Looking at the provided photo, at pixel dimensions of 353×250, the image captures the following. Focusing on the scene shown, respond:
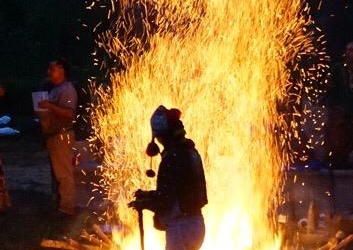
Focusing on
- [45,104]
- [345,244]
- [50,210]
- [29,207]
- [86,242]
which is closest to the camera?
[345,244]

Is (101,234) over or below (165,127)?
below

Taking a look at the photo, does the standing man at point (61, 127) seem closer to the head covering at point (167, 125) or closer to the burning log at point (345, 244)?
the burning log at point (345, 244)

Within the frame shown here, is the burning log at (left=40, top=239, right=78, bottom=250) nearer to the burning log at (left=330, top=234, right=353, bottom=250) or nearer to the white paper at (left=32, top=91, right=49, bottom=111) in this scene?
the white paper at (left=32, top=91, right=49, bottom=111)

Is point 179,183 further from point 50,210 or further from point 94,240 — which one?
point 50,210

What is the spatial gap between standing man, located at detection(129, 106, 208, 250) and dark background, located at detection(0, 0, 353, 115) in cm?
1251

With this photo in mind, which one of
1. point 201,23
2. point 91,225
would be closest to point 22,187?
point 91,225

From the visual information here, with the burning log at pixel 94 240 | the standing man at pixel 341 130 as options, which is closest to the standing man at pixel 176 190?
the burning log at pixel 94 240

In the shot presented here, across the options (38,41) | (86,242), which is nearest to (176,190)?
(86,242)

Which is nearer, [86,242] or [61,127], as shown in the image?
[86,242]

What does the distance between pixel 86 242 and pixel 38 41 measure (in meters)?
17.1

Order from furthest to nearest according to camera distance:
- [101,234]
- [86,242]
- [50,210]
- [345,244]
A: [50,210]
[86,242]
[101,234]
[345,244]

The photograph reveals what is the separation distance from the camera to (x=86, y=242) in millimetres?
9820

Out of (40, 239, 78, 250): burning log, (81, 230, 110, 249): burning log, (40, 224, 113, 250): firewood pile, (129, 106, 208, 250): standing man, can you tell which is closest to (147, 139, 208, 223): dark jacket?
(129, 106, 208, 250): standing man

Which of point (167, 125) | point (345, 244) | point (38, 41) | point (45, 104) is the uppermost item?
point (38, 41)
